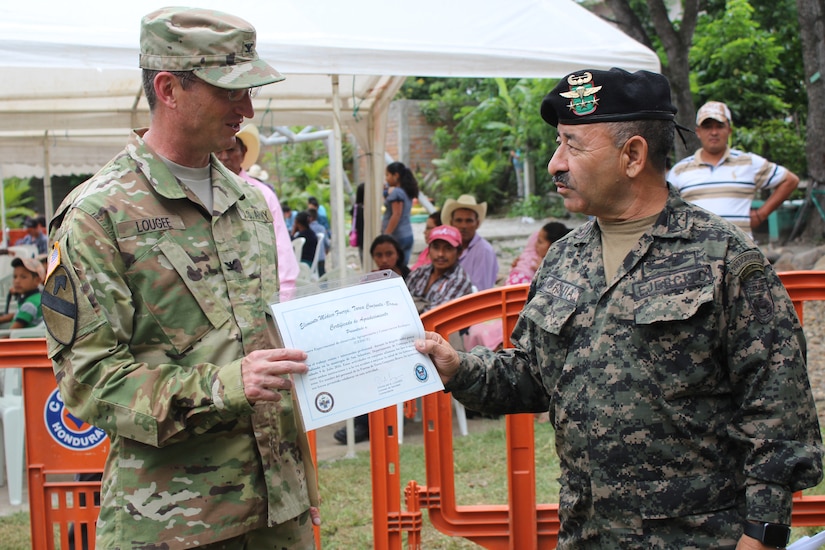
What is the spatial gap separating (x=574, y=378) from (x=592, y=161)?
0.55 metres

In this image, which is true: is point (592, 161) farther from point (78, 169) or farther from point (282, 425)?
point (78, 169)

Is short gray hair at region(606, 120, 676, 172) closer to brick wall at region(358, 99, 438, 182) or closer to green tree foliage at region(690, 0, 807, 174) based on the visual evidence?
green tree foliage at region(690, 0, 807, 174)

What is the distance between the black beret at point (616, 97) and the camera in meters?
1.96

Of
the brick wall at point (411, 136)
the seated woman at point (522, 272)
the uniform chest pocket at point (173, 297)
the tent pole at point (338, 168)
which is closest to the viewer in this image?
the uniform chest pocket at point (173, 297)

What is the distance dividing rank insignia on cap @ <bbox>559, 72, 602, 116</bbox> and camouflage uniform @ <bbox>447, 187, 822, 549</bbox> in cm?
32

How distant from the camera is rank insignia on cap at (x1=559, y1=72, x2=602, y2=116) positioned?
Result: 198 cm

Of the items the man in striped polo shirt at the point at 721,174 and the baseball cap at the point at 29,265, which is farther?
the baseball cap at the point at 29,265

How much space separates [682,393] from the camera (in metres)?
1.88

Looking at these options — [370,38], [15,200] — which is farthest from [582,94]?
[15,200]

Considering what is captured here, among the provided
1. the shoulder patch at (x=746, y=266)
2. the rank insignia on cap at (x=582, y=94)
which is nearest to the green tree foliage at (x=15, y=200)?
the rank insignia on cap at (x=582, y=94)

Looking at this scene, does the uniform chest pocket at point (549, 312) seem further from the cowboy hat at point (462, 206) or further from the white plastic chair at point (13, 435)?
the cowboy hat at point (462, 206)

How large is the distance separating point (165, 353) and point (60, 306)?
0.85ft

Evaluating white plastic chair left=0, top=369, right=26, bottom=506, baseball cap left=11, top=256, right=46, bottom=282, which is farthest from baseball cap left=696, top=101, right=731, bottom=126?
baseball cap left=11, top=256, right=46, bottom=282

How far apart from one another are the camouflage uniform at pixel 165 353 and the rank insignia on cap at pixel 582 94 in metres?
0.91
